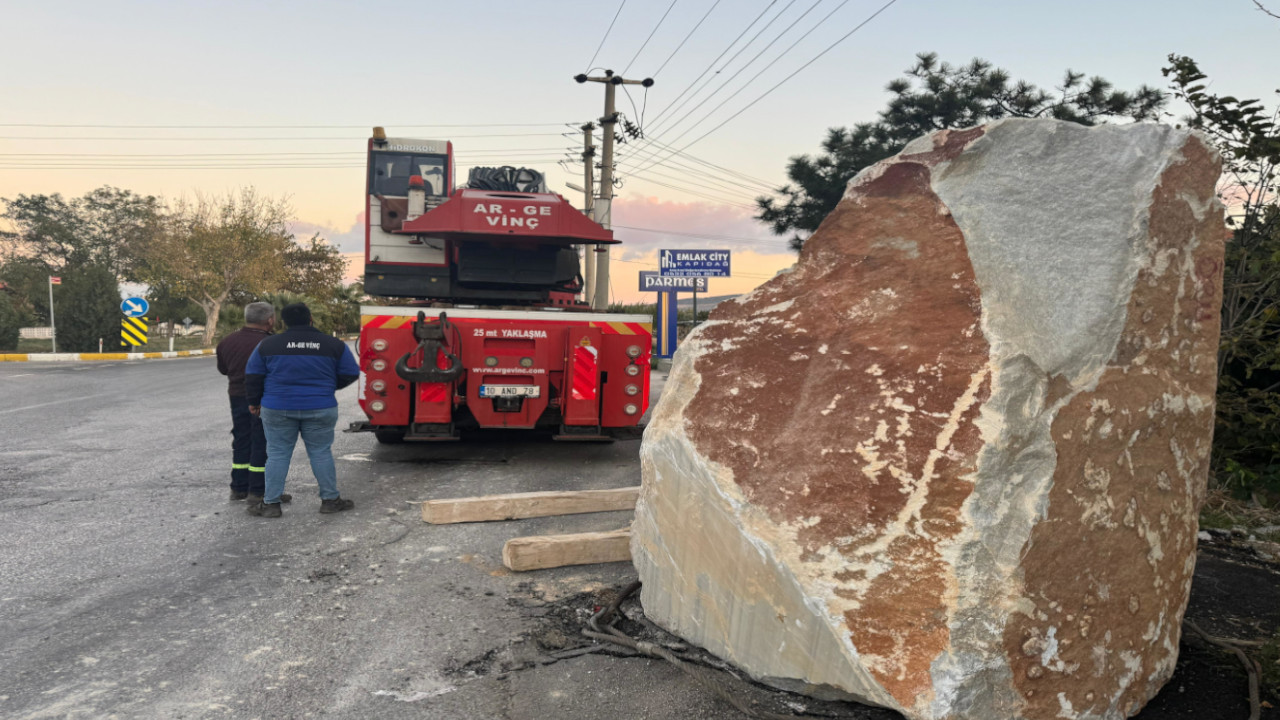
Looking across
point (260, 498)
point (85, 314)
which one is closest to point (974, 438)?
point (260, 498)

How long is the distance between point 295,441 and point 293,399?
0.30 meters

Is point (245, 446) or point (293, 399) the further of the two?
point (245, 446)

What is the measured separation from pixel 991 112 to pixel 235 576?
16620mm

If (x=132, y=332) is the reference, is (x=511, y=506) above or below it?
below

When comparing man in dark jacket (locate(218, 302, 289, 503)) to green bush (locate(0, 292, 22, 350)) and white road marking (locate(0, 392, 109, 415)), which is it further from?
green bush (locate(0, 292, 22, 350))

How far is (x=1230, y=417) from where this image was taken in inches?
249

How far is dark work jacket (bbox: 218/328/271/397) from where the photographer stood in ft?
20.8

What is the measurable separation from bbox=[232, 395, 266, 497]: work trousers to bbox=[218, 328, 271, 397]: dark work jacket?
A: 144mm

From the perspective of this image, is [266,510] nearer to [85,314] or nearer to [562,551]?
[562,551]

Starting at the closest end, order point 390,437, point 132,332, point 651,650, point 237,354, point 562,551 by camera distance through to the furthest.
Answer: point 651,650
point 562,551
point 237,354
point 390,437
point 132,332

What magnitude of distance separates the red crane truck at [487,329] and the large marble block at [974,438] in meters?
4.23

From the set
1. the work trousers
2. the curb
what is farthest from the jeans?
the curb

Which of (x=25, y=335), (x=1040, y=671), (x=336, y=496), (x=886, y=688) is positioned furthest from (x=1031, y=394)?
(x=25, y=335)

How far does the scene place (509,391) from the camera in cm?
749
